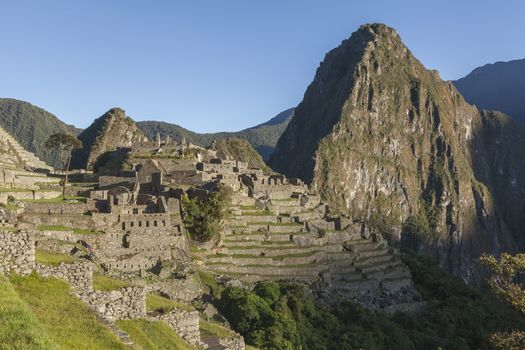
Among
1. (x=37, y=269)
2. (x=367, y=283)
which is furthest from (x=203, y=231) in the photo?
(x=37, y=269)

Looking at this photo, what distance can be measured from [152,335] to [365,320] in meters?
29.3

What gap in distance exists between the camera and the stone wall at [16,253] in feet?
37.7

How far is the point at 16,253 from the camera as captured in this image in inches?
460

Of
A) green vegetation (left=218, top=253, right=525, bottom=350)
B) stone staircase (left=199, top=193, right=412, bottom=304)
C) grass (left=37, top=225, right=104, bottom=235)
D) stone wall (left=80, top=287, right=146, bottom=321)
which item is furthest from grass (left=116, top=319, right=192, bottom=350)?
stone staircase (left=199, top=193, right=412, bottom=304)

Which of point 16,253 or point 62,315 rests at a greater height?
point 16,253

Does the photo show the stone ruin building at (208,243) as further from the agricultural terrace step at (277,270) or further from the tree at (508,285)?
the tree at (508,285)

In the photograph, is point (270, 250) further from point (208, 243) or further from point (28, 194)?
point (28, 194)

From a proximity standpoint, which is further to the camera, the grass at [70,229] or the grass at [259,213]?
the grass at [259,213]

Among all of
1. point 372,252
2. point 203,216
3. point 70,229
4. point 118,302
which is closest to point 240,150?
point 372,252

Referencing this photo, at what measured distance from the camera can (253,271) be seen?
40719 millimetres

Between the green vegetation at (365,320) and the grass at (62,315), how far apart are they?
15.1 metres

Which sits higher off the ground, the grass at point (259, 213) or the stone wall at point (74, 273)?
the stone wall at point (74, 273)

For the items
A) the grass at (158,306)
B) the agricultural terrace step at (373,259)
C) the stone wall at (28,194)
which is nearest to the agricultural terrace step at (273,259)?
the agricultural terrace step at (373,259)

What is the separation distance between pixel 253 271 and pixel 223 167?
21.3 metres
